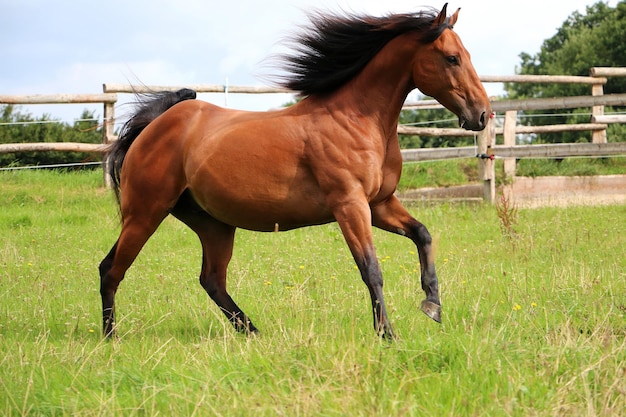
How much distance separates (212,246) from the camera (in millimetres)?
6379

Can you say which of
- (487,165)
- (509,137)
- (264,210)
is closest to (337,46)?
(264,210)

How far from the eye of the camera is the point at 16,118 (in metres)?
20.5

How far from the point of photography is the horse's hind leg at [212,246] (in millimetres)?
6281

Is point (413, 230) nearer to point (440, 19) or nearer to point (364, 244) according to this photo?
point (364, 244)

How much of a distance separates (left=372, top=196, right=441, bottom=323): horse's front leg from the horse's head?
741mm

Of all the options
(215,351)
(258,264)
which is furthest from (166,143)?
(258,264)

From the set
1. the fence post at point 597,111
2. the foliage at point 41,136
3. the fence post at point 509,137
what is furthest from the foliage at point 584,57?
the foliage at point 41,136

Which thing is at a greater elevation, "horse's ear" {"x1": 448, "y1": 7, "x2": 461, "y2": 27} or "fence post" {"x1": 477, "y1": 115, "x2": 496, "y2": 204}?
"horse's ear" {"x1": 448, "y1": 7, "x2": 461, "y2": 27}

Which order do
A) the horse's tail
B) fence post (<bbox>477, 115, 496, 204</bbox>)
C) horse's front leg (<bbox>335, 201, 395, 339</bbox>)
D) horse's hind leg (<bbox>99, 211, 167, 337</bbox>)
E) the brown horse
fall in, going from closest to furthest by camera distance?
1. horse's front leg (<bbox>335, 201, 395, 339</bbox>)
2. the brown horse
3. horse's hind leg (<bbox>99, 211, 167, 337</bbox>)
4. the horse's tail
5. fence post (<bbox>477, 115, 496, 204</bbox>)

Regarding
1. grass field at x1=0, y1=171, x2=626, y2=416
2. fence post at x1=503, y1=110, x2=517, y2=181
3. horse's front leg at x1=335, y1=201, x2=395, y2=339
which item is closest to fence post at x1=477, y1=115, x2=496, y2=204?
fence post at x1=503, y1=110, x2=517, y2=181

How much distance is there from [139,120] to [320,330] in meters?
2.59

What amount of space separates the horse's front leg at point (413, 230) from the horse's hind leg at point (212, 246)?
130 cm

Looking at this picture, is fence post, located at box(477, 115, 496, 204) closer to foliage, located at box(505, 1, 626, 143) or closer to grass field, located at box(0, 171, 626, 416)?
grass field, located at box(0, 171, 626, 416)

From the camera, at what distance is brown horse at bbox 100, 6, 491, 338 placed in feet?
17.4
